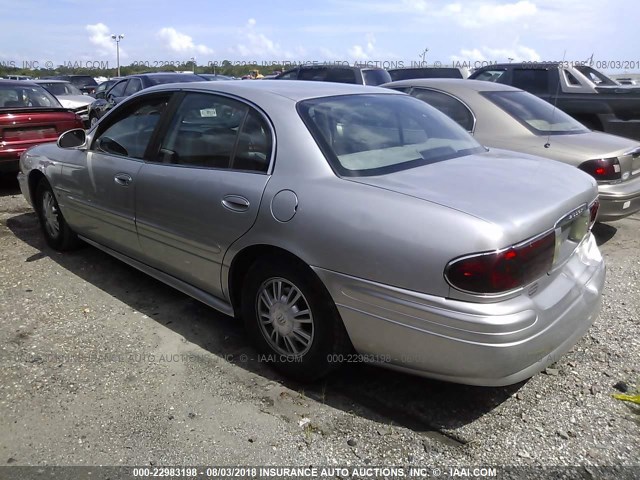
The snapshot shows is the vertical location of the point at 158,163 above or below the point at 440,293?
above

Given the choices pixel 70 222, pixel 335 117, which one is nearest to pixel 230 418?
pixel 335 117

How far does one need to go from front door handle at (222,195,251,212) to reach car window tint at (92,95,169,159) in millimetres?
1072

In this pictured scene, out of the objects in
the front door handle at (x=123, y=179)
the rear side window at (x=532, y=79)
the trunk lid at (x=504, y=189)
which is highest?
the rear side window at (x=532, y=79)

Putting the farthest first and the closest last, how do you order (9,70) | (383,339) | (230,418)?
(9,70), (230,418), (383,339)

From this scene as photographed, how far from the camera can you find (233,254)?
120 inches

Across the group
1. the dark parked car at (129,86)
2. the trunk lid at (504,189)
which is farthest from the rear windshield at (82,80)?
the trunk lid at (504,189)

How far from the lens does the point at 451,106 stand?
18.8 ft

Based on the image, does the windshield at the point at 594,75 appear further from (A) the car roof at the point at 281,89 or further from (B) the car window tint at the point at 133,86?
(B) the car window tint at the point at 133,86

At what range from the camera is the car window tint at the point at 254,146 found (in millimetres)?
3014

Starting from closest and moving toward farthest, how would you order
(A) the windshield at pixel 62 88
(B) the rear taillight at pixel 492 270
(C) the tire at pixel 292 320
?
(B) the rear taillight at pixel 492 270, (C) the tire at pixel 292 320, (A) the windshield at pixel 62 88

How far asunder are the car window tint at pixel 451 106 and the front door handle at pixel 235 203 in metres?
3.29

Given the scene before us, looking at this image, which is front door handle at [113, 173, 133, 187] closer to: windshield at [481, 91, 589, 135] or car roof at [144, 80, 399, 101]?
car roof at [144, 80, 399, 101]

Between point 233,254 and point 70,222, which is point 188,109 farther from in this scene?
point 70,222

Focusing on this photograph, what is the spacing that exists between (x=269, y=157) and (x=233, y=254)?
22.4 inches
